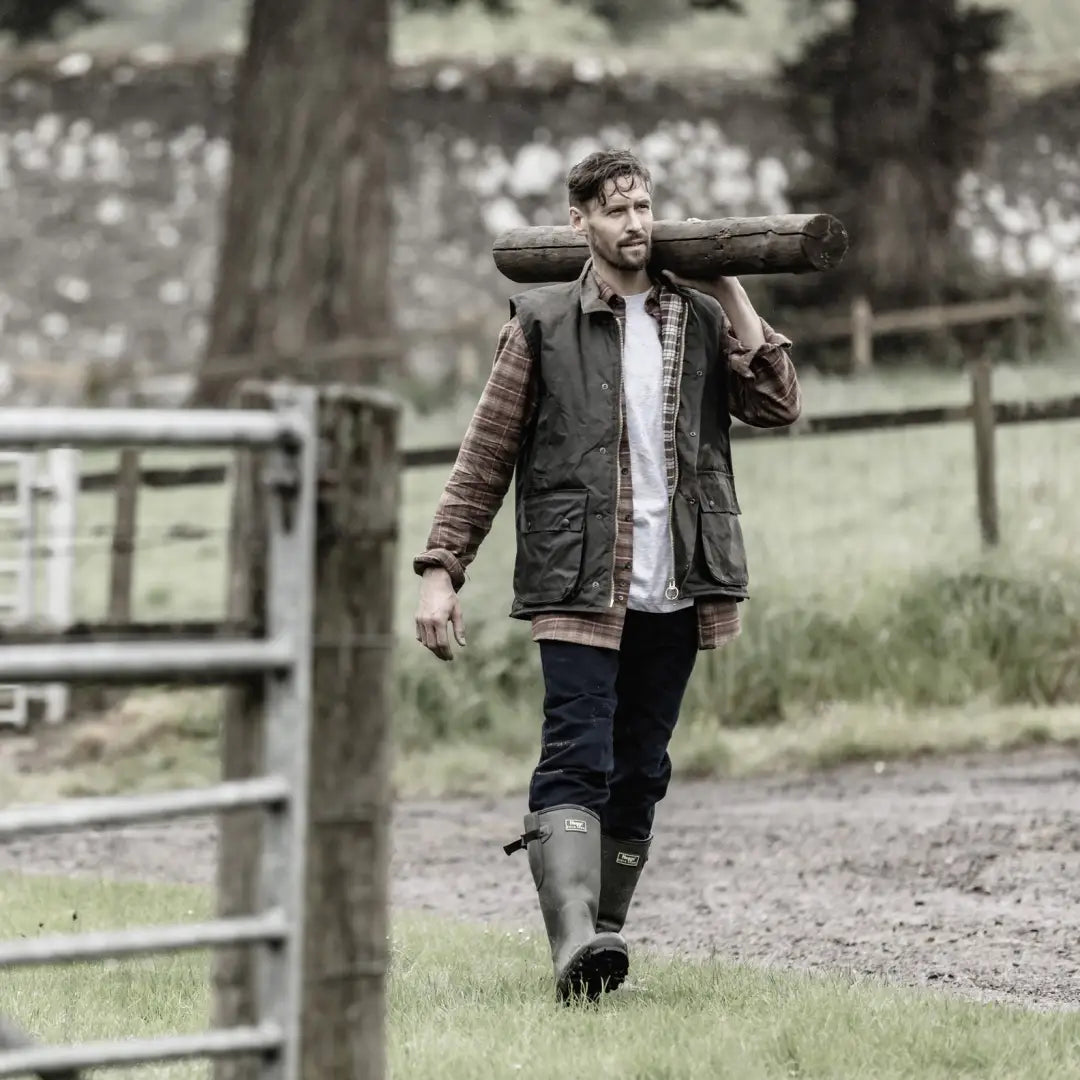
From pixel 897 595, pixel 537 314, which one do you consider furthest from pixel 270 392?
pixel 897 595

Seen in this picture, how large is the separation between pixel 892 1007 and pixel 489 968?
3.46 ft

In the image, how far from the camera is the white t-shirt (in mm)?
4707

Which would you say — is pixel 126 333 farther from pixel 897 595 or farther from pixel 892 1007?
pixel 892 1007

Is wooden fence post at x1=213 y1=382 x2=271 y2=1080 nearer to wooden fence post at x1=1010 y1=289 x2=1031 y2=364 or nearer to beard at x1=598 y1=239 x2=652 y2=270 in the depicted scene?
beard at x1=598 y1=239 x2=652 y2=270

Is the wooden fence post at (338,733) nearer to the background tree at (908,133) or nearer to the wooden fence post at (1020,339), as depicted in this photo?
the wooden fence post at (1020,339)

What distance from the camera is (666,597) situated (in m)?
4.71

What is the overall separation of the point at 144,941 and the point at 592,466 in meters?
2.13

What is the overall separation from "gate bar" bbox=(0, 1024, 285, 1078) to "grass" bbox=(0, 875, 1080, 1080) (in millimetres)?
1168

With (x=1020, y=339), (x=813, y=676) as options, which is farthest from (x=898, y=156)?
(x=813, y=676)

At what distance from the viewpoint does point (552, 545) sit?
4.68 m

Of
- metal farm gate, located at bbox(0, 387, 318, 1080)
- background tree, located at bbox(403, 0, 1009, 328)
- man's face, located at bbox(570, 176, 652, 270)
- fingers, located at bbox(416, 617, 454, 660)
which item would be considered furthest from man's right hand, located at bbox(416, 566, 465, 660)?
background tree, located at bbox(403, 0, 1009, 328)

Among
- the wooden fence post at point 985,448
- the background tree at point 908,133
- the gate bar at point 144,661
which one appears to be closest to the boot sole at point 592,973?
the gate bar at point 144,661

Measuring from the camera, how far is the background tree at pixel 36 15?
46.6ft

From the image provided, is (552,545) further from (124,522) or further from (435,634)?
(124,522)
